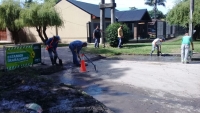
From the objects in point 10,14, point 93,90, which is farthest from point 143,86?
point 10,14

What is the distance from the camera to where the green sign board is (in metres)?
8.80

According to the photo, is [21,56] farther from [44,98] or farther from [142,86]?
[142,86]

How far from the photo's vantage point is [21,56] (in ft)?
30.6

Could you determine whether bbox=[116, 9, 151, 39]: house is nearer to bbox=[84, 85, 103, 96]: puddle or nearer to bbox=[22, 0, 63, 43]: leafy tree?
bbox=[22, 0, 63, 43]: leafy tree

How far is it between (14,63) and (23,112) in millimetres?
4763

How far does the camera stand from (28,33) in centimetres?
2880

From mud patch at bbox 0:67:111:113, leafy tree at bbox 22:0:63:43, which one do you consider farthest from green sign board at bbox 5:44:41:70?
leafy tree at bbox 22:0:63:43

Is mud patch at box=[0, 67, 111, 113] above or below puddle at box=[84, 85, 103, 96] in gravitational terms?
above

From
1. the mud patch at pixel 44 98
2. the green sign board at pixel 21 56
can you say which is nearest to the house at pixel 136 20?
the green sign board at pixel 21 56

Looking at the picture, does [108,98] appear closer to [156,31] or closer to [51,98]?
[51,98]

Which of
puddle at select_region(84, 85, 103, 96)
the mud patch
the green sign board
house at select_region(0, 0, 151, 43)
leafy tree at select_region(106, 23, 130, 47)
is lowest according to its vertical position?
puddle at select_region(84, 85, 103, 96)

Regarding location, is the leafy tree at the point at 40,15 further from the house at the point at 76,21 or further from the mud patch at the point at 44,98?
the mud patch at the point at 44,98

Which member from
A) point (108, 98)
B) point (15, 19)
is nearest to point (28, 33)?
point (15, 19)

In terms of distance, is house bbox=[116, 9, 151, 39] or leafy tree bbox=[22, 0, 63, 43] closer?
leafy tree bbox=[22, 0, 63, 43]
